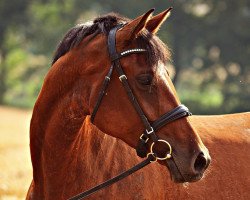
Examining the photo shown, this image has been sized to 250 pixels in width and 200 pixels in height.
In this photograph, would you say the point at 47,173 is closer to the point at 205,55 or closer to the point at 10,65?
Result: the point at 205,55

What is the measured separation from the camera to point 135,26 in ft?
13.0

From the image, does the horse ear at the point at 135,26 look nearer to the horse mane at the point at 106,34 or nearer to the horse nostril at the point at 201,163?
the horse mane at the point at 106,34

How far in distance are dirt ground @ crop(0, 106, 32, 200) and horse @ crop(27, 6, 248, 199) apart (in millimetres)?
5954

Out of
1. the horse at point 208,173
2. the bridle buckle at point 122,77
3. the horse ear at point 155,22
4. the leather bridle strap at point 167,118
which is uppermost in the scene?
the horse ear at point 155,22

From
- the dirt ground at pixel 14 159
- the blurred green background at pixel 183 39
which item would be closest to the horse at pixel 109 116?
the dirt ground at pixel 14 159

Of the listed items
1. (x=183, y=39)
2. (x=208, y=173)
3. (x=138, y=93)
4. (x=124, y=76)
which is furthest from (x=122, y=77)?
(x=183, y=39)

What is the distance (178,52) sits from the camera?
52.2m

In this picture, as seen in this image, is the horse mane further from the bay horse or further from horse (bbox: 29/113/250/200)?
horse (bbox: 29/113/250/200)

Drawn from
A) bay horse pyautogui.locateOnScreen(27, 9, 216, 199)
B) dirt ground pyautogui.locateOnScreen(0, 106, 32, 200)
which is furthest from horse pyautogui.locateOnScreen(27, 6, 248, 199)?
dirt ground pyautogui.locateOnScreen(0, 106, 32, 200)

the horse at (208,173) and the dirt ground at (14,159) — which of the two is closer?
the horse at (208,173)

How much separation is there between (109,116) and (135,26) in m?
0.67

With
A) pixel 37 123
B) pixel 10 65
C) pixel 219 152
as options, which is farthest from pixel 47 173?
pixel 10 65

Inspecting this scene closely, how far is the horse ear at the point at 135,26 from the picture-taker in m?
3.91

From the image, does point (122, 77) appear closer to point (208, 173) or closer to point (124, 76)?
point (124, 76)
